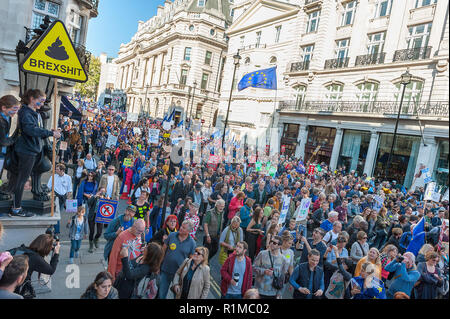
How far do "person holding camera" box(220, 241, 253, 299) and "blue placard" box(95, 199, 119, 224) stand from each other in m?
3.39

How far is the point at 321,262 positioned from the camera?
540 centimetres

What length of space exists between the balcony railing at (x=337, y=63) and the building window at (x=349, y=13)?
3312mm

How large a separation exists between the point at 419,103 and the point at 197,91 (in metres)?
40.3

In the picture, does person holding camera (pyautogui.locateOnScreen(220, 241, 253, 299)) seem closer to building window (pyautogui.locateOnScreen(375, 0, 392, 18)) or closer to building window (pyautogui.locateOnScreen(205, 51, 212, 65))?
building window (pyautogui.locateOnScreen(375, 0, 392, 18))

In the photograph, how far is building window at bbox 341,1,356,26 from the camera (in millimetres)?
26234

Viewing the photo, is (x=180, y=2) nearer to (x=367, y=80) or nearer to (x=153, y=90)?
(x=153, y=90)

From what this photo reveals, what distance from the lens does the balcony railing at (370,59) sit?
23312mm

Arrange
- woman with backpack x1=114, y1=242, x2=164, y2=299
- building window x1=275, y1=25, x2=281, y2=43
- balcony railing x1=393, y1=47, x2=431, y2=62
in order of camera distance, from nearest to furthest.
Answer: woman with backpack x1=114, y1=242, x2=164, y2=299, balcony railing x1=393, y1=47, x2=431, y2=62, building window x1=275, y1=25, x2=281, y2=43

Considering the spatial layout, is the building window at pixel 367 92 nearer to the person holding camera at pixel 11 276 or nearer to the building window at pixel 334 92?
the building window at pixel 334 92

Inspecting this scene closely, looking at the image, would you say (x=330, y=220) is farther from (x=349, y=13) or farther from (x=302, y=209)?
(x=349, y=13)

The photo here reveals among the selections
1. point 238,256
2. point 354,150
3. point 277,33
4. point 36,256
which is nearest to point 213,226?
point 238,256

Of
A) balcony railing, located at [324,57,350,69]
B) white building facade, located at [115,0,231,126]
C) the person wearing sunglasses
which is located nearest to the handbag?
the person wearing sunglasses

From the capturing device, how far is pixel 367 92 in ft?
79.6

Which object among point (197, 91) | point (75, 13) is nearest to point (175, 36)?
point (197, 91)
